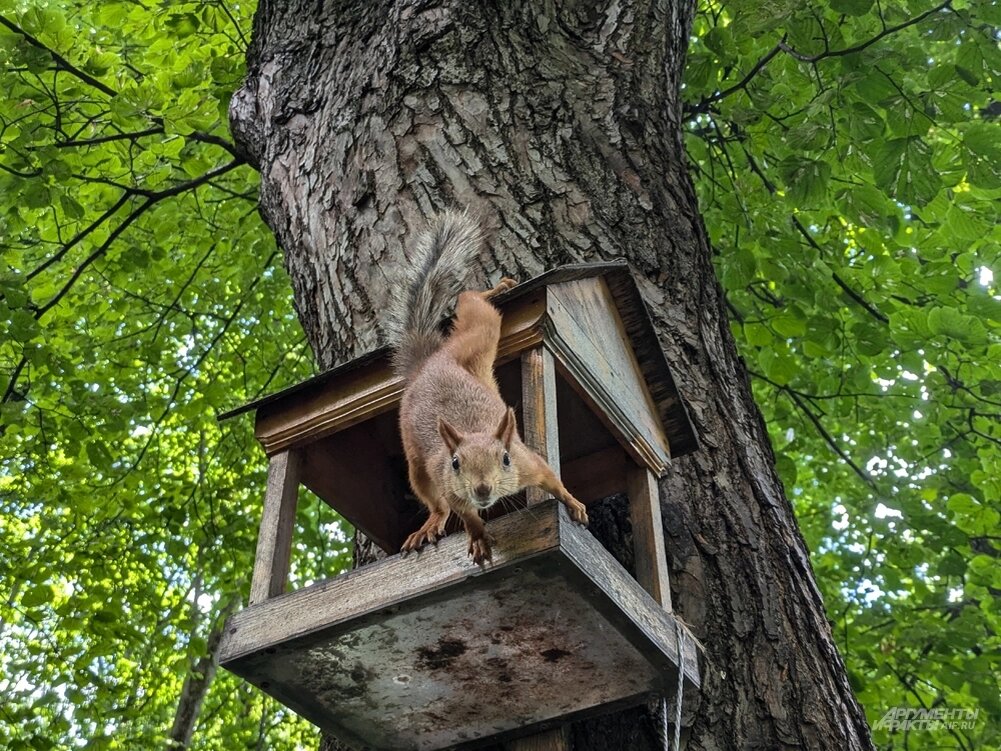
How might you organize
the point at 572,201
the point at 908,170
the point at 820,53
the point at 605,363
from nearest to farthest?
the point at 605,363 → the point at 572,201 → the point at 908,170 → the point at 820,53

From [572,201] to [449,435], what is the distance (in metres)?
1.07

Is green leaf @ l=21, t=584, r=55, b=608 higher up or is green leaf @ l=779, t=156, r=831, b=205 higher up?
green leaf @ l=779, t=156, r=831, b=205

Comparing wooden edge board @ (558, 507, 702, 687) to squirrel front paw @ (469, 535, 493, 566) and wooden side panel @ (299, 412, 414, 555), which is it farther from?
wooden side panel @ (299, 412, 414, 555)

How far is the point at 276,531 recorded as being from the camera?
2.00 m

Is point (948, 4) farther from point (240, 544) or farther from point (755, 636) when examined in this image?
Result: point (240, 544)

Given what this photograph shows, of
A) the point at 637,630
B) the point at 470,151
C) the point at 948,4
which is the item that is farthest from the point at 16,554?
the point at 948,4

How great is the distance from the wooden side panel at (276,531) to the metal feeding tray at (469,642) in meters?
0.11

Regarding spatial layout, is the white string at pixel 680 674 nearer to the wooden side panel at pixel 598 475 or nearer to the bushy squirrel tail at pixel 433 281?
the wooden side panel at pixel 598 475

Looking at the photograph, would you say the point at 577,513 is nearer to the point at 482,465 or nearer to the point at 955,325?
the point at 482,465

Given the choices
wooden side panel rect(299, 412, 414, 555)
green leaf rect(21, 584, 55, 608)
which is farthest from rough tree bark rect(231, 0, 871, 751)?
green leaf rect(21, 584, 55, 608)


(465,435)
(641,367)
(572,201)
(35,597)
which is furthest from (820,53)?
(35,597)

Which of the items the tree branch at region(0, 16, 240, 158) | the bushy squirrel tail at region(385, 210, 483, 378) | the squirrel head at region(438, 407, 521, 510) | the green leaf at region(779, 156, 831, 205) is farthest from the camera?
the green leaf at region(779, 156, 831, 205)

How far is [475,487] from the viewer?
5.57ft

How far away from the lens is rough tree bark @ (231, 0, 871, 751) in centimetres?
206
